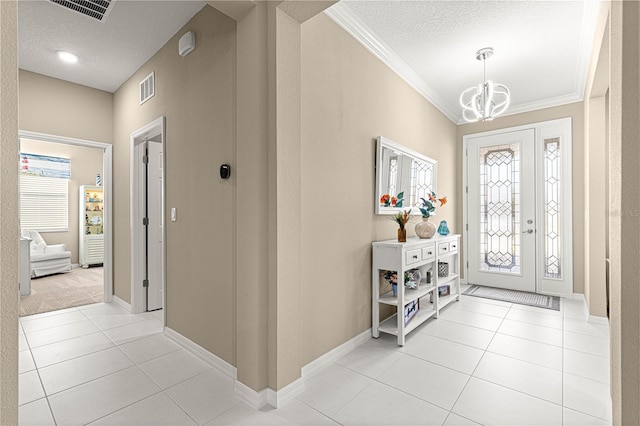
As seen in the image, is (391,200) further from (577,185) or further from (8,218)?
(577,185)

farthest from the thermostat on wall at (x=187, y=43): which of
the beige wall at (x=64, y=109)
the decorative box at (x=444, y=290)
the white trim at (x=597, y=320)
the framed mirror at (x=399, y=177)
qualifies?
the white trim at (x=597, y=320)

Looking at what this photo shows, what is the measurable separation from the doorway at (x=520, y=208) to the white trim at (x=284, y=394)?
397cm

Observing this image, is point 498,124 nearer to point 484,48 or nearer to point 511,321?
point 484,48

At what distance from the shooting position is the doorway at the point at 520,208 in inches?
170

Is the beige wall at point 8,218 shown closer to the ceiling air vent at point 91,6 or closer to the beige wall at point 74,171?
the ceiling air vent at point 91,6

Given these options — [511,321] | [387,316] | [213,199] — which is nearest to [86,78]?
[213,199]

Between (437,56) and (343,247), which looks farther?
(437,56)

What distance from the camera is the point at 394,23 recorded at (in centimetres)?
265

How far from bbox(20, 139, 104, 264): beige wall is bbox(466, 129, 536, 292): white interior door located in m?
7.54

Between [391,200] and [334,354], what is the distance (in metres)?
1.58

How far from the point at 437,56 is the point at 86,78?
4053mm

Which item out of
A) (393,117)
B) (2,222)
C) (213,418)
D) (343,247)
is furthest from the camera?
(393,117)

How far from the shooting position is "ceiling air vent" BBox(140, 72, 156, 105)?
313 cm

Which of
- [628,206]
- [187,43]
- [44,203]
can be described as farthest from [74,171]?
[628,206]
